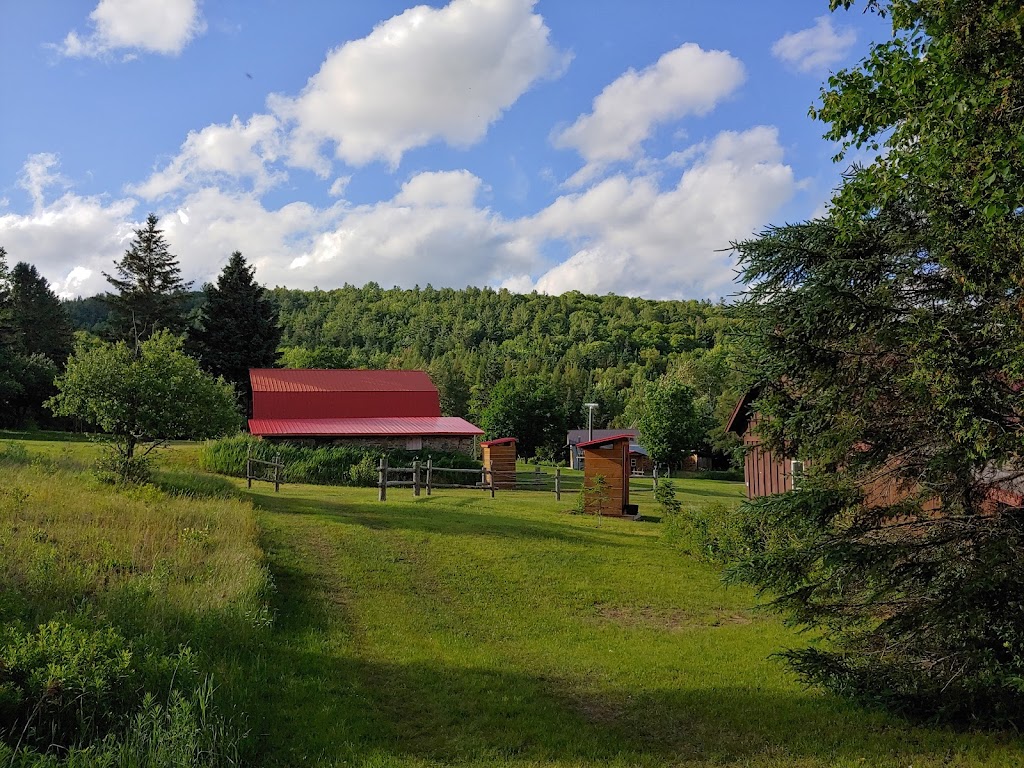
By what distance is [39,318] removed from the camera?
187ft

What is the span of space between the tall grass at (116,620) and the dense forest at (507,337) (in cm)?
6723

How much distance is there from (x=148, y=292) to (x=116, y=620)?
5733 cm

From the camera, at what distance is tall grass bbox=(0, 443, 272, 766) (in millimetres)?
5098

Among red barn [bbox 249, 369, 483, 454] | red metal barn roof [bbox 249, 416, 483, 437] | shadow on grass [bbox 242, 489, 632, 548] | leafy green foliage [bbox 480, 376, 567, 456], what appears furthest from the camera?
leafy green foliage [bbox 480, 376, 567, 456]

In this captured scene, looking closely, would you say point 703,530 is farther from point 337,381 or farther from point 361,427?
point 337,381

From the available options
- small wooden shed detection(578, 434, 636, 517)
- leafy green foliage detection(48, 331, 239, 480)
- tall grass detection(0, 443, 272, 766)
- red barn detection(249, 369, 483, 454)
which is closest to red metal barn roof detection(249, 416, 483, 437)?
red barn detection(249, 369, 483, 454)

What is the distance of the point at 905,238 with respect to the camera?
6867mm

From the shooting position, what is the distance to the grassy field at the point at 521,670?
5.92 meters

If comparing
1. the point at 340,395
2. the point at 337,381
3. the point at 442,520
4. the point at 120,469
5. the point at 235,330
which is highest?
the point at 235,330

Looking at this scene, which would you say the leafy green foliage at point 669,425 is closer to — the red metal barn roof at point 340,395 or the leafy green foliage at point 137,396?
the red metal barn roof at point 340,395

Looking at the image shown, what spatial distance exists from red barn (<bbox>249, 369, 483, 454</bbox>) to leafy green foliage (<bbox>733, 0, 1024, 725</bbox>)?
3054cm

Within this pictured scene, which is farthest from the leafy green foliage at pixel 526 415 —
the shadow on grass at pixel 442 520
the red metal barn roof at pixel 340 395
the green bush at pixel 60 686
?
the green bush at pixel 60 686

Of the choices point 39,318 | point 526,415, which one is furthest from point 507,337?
point 39,318

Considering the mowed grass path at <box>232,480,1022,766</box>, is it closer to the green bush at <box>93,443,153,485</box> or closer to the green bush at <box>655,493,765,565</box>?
the green bush at <box>655,493,765,565</box>
